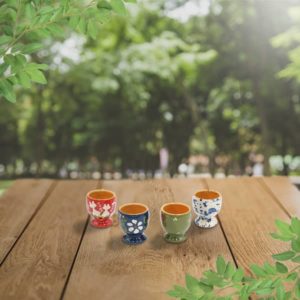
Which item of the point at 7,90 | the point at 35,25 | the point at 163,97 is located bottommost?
the point at 163,97

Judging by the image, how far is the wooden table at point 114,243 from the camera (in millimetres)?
1482

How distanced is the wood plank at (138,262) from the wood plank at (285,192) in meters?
0.51

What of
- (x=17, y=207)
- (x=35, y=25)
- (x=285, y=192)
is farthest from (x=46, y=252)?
(x=285, y=192)

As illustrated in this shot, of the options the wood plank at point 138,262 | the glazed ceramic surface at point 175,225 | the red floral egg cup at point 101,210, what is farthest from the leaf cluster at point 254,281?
the red floral egg cup at point 101,210

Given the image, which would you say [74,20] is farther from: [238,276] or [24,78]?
[238,276]

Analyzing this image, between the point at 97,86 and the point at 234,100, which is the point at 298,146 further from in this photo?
the point at 97,86

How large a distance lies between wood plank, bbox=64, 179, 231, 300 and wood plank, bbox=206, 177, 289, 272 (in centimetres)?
7

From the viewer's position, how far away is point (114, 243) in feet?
5.98

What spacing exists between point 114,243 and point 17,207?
2.44 feet

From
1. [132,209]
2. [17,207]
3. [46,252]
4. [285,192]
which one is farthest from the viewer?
[285,192]

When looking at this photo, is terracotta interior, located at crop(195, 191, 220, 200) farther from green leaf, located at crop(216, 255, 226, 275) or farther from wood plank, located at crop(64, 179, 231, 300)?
green leaf, located at crop(216, 255, 226, 275)

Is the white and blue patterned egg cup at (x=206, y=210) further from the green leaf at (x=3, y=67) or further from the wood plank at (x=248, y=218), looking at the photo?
the green leaf at (x=3, y=67)

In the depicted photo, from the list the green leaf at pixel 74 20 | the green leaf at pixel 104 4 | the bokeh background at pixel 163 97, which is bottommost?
the bokeh background at pixel 163 97

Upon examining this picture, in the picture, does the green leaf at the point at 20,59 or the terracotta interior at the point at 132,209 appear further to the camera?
the terracotta interior at the point at 132,209
